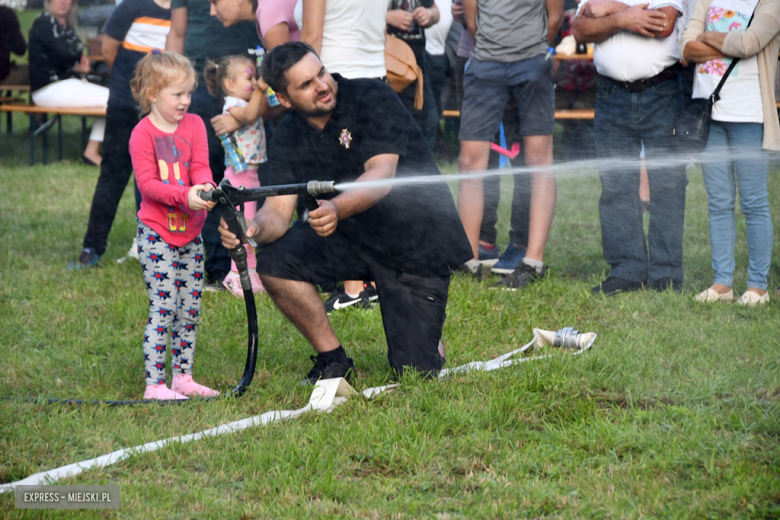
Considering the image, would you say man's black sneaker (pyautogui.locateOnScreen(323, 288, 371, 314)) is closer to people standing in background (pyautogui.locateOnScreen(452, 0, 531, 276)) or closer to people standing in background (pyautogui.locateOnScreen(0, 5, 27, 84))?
people standing in background (pyautogui.locateOnScreen(452, 0, 531, 276))

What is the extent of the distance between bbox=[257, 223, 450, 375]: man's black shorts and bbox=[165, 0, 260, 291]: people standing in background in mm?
1844

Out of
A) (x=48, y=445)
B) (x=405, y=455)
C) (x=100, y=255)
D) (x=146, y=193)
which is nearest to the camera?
(x=405, y=455)

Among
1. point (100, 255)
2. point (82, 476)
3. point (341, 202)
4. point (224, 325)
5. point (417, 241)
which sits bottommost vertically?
point (100, 255)

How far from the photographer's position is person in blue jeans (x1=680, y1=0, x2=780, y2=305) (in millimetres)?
4590

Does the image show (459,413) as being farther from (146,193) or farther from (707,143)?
(707,143)

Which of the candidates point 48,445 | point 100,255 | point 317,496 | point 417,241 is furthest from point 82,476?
point 100,255

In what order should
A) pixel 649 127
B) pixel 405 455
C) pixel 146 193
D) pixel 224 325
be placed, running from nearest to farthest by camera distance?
1. pixel 405 455
2. pixel 146 193
3. pixel 224 325
4. pixel 649 127

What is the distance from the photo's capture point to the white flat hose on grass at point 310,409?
Result: 2.92 meters

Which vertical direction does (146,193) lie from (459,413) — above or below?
above

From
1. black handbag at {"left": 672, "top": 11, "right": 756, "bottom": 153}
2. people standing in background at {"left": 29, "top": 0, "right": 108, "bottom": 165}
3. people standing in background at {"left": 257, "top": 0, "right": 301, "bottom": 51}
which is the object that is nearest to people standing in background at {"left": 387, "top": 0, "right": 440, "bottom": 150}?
people standing in background at {"left": 257, "top": 0, "right": 301, "bottom": 51}

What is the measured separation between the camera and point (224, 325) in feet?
15.4

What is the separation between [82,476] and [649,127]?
3.91 m

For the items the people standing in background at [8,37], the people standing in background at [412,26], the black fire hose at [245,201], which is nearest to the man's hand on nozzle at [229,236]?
the black fire hose at [245,201]

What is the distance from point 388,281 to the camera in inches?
151
